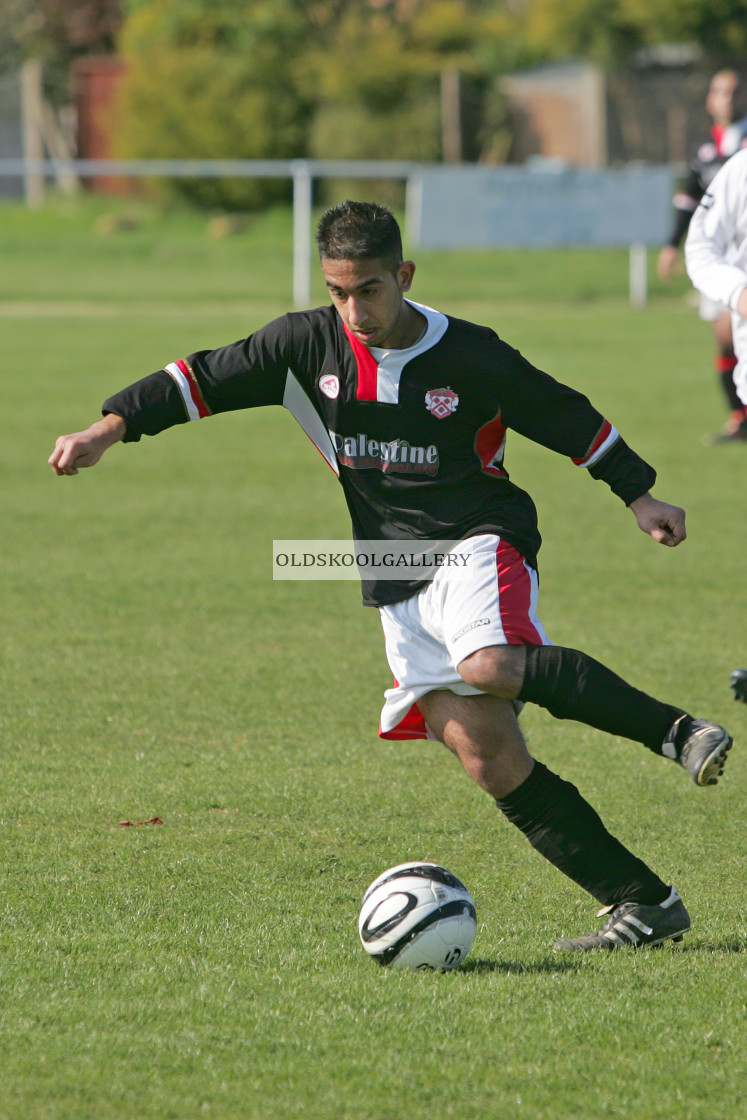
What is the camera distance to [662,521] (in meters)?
3.40

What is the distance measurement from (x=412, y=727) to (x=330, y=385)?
85 cm

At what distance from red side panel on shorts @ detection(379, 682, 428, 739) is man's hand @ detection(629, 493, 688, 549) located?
0.69 m

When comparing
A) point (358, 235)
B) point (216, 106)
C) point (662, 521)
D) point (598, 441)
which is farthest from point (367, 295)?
point (216, 106)

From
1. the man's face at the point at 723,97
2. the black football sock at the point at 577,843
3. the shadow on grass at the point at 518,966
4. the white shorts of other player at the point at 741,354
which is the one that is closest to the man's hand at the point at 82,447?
the black football sock at the point at 577,843

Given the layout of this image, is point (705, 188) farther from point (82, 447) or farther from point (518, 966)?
point (518, 966)

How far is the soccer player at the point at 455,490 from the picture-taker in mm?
3283

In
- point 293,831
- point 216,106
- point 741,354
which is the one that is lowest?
point 293,831

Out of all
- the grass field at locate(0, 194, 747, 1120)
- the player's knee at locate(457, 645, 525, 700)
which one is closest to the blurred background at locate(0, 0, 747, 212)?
the grass field at locate(0, 194, 747, 1120)

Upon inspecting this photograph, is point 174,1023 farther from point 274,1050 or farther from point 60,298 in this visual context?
point 60,298

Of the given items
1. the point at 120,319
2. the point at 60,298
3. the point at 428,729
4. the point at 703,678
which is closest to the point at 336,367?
the point at 428,729

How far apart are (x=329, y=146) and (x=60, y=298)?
35.9 ft

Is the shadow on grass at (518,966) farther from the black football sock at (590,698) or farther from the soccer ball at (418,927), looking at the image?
the black football sock at (590,698)

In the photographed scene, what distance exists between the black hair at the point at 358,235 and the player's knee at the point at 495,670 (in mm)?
931

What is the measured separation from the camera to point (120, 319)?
59.3 feet
